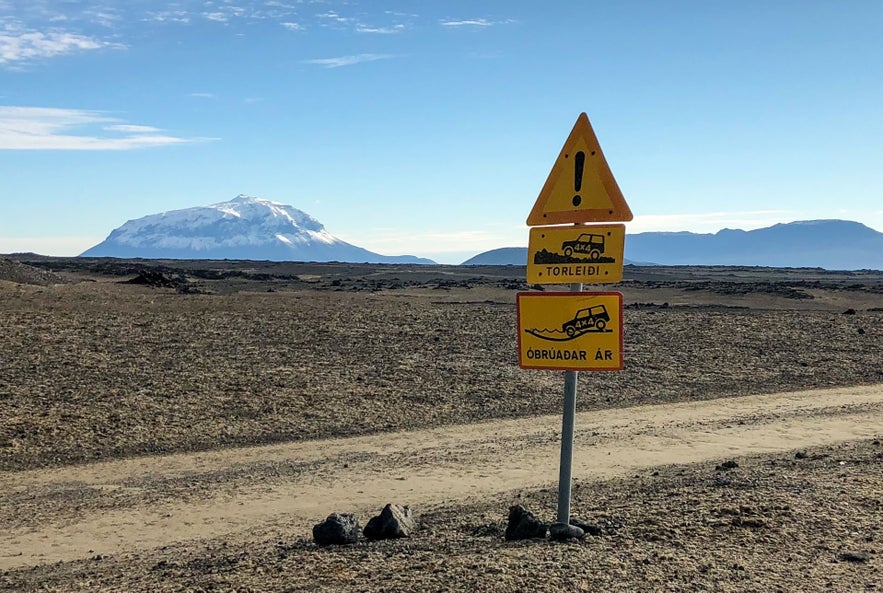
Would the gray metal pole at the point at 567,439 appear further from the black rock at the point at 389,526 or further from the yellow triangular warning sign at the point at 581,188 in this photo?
the black rock at the point at 389,526

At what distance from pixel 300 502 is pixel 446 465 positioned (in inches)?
97.1

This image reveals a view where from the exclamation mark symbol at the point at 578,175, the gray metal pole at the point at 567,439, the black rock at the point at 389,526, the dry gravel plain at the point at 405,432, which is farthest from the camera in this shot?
the black rock at the point at 389,526

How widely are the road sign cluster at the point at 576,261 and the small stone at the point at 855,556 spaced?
2177 millimetres

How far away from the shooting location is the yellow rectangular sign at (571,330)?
5902 millimetres

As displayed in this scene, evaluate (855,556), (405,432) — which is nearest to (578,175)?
(855,556)

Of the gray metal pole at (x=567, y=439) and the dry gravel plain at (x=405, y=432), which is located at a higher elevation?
the gray metal pole at (x=567, y=439)

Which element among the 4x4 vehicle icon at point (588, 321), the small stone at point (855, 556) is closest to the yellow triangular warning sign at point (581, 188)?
the 4x4 vehicle icon at point (588, 321)

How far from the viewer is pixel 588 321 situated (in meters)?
5.98

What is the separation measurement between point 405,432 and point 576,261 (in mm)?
8305

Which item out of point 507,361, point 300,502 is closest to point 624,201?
point 300,502

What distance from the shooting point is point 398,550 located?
620cm

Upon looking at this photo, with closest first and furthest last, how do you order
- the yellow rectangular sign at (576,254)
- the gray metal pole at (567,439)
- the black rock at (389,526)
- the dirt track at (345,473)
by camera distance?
the yellow rectangular sign at (576,254), the gray metal pole at (567,439), the black rock at (389,526), the dirt track at (345,473)

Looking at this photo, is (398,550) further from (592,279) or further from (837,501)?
(837,501)

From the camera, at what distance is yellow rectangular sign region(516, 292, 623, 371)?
590cm
